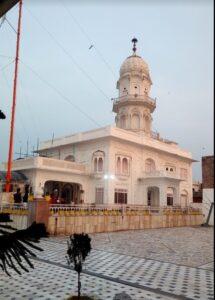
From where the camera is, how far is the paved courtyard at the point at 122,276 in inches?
235

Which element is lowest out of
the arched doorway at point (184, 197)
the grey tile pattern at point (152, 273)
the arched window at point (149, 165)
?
the grey tile pattern at point (152, 273)

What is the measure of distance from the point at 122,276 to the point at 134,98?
2671 cm

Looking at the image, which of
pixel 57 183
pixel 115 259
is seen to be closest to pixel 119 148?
pixel 57 183

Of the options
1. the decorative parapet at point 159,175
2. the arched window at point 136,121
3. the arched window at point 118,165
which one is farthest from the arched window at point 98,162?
the arched window at point 136,121

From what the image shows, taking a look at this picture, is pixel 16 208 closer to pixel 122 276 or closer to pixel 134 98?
pixel 122 276

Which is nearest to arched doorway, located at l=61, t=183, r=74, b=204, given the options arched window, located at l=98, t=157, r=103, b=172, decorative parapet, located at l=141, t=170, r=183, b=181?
arched window, located at l=98, t=157, r=103, b=172

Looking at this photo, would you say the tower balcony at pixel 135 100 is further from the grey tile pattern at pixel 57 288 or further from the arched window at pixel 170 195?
the grey tile pattern at pixel 57 288

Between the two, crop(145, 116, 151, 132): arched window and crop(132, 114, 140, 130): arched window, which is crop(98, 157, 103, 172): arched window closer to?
crop(132, 114, 140, 130): arched window

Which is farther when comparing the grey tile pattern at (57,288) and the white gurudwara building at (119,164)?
the white gurudwara building at (119,164)

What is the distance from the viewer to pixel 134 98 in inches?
1280

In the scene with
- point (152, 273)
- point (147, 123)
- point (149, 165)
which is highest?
point (147, 123)

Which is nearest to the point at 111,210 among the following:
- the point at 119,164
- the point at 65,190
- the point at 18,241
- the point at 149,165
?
the point at 119,164

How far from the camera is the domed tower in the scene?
32.7 metres

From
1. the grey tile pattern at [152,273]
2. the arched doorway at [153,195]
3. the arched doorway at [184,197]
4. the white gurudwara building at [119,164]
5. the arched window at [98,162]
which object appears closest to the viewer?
the grey tile pattern at [152,273]
